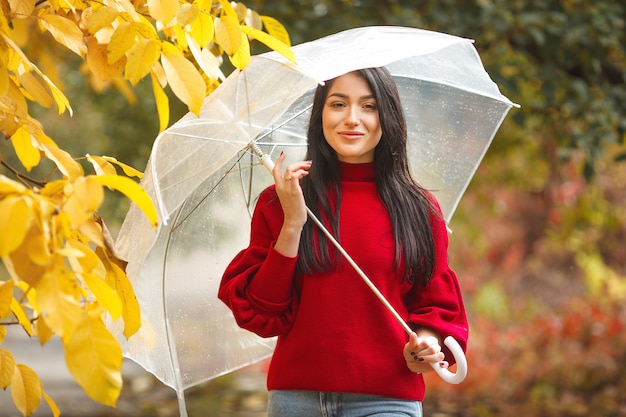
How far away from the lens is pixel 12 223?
1.57m

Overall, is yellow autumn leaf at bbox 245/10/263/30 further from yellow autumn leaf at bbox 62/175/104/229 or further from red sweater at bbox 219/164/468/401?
yellow autumn leaf at bbox 62/175/104/229

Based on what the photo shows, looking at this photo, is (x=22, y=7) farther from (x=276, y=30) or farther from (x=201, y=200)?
(x=276, y=30)

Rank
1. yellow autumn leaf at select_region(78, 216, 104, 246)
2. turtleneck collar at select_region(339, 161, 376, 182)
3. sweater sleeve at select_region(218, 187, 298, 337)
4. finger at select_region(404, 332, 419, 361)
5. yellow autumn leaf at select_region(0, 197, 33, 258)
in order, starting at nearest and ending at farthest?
yellow autumn leaf at select_region(0, 197, 33, 258) < yellow autumn leaf at select_region(78, 216, 104, 246) < finger at select_region(404, 332, 419, 361) < sweater sleeve at select_region(218, 187, 298, 337) < turtleneck collar at select_region(339, 161, 376, 182)

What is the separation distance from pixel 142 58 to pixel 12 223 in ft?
1.97

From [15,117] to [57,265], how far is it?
58cm

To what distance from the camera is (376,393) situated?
2.40 metres

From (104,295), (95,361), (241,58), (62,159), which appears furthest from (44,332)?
(241,58)

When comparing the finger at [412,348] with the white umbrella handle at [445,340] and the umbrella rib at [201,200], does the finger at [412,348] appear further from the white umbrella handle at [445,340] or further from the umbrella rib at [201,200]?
the umbrella rib at [201,200]

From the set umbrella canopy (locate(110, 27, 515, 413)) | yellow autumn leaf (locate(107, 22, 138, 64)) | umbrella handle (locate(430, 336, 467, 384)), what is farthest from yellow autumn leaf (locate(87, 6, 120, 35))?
umbrella handle (locate(430, 336, 467, 384))

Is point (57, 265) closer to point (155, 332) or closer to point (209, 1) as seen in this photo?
point (209, 1)

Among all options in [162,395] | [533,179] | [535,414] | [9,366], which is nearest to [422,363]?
[9,366]

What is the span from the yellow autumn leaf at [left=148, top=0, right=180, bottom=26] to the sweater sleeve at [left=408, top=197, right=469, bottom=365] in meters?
0.90

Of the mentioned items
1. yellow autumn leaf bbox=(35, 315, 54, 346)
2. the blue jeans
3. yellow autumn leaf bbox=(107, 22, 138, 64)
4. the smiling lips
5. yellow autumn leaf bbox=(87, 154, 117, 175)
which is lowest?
the blue jeans

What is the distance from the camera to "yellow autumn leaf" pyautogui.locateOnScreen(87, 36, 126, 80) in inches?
95.3
